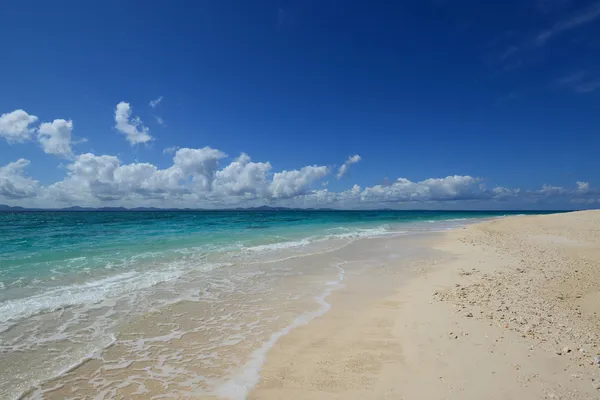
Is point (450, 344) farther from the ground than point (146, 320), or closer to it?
farther from the ground

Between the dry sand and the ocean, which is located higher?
the dry sand

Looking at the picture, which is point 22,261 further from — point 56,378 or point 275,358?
point 275,358

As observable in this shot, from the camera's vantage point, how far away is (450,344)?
5.47m

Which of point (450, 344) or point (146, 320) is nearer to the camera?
point (450, 344)

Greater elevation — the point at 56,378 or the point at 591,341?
the point at 591,341

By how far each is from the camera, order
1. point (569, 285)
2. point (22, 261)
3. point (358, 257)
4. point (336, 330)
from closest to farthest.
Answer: point (336, 330), point (569, 285), point (22, 261), point (358, 257)

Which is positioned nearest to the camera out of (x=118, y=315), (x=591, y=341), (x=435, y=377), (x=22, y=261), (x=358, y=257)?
(x=435, y=377)

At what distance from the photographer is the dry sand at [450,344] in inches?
169

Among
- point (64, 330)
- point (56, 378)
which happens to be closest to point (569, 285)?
point (56, 378)

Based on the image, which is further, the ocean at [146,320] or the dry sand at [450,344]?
the ocean at [146,320]

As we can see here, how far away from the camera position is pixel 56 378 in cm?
479

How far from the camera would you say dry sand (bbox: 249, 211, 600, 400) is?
169 inches

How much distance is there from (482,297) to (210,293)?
8.43 m

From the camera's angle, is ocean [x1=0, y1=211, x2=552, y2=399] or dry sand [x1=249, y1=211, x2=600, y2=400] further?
ocean [x1=0, y1=211, x2=552, y2=399]
